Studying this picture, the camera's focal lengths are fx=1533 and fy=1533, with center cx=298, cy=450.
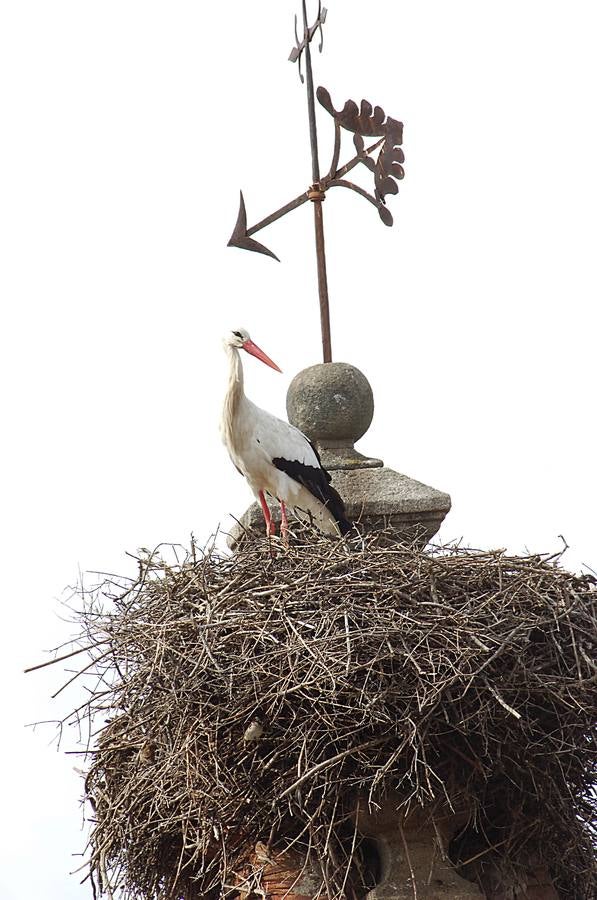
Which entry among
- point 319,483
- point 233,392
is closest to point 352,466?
point 319,483

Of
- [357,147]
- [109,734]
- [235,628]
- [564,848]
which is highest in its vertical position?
[357,147]

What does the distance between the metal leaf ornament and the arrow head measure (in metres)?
0.57

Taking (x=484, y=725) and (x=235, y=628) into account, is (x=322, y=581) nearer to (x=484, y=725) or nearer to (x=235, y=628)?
(x=235, y=628)

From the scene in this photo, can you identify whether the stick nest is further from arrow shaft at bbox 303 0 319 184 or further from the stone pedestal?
arrow shaft at bbox 303 0 319 184

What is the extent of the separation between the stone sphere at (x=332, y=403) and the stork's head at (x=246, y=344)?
0.21 meters

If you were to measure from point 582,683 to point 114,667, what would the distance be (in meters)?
1.95

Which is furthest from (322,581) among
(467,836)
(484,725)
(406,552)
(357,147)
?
(357,147)

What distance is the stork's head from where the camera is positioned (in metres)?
7.92

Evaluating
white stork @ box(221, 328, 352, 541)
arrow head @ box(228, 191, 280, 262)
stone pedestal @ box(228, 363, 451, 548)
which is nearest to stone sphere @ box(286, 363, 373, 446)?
stone pedestal @ box(228, 363, 451, 548)

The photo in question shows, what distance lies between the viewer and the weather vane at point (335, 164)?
26.0 ft

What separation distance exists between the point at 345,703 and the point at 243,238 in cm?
296

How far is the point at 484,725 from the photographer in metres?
5.88

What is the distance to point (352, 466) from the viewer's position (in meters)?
7.64

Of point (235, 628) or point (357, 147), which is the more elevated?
point (357, 147)
